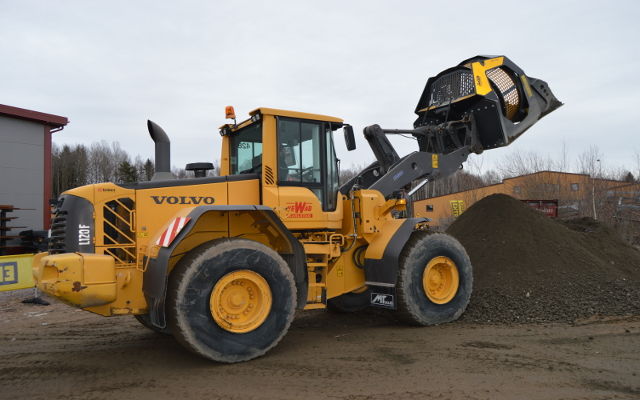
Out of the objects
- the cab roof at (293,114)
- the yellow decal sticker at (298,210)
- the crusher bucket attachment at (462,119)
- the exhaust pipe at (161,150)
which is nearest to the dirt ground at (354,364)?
the yellow decal sticker at (298,210)

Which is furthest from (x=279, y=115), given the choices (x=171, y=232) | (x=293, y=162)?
(x=171, y=232)

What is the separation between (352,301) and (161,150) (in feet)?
11.1

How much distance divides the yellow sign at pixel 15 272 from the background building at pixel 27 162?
14.1 ft

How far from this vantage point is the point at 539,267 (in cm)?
775

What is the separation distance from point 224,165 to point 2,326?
4135 mm

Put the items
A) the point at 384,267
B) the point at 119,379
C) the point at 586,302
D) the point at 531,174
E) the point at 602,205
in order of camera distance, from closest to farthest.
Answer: the point at 119,379 → the point at 384,267 → the point at 586,302 → the point at 602,205 → the point at 531,174

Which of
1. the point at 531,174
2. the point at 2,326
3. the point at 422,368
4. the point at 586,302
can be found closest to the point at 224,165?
the point at 422,368

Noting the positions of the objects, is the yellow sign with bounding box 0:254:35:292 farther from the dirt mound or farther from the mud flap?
the dirt mound

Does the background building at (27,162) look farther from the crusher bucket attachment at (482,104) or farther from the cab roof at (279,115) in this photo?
the crusher bucket attachment at (482,104)

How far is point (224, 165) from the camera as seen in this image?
6562 millimetres

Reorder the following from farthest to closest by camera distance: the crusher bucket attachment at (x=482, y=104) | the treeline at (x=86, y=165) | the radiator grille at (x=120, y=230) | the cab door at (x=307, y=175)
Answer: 1. the treeline at (x=86, y=165)
2. the crusher bucket attachment at (x=482, y=104)
3. the cab door at (x=307, y=175)
4. the radiator grille at (x=120, y=230)

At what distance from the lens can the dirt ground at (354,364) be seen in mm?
4012

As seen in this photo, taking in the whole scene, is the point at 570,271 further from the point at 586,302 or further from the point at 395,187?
the point at 395,187

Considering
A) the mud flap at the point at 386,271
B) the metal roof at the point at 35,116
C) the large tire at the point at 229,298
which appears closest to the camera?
the large tire at the point at 229,298
